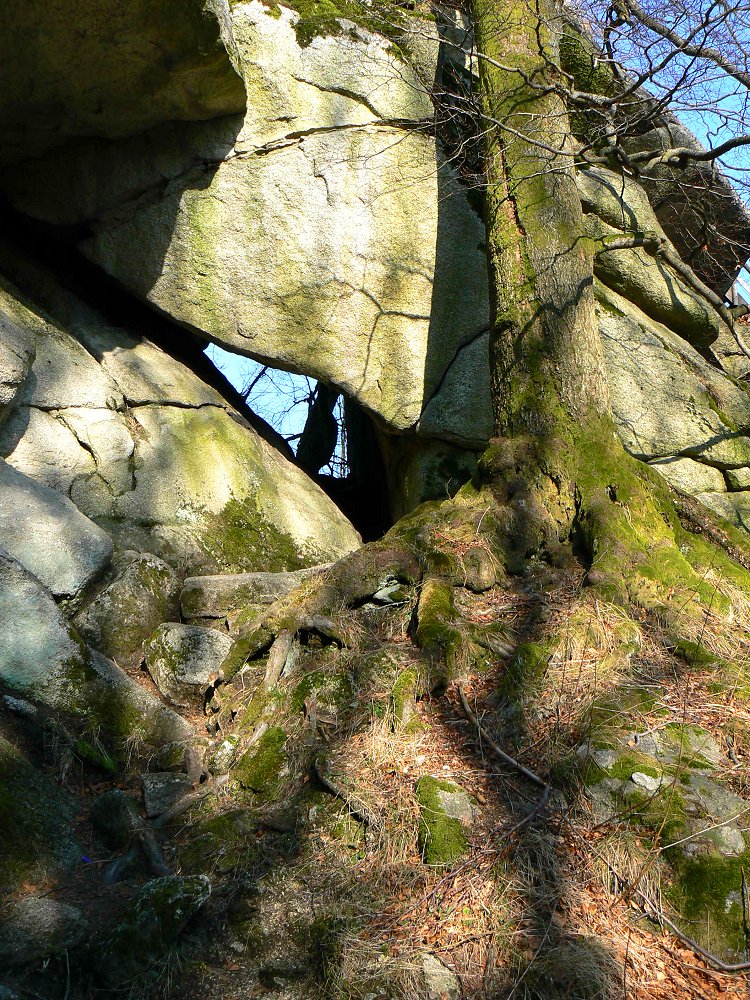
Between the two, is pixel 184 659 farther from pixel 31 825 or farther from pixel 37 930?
pixel 37 930

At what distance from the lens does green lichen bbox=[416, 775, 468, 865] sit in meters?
3.12

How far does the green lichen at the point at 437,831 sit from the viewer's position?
10.2 feet

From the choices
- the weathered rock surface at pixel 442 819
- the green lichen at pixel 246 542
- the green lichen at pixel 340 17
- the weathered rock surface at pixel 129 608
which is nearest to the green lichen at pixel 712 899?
the weathered rock surface at pixel 442 819

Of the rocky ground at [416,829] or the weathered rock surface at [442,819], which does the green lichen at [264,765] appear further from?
the weathered rock surface at [442,819]

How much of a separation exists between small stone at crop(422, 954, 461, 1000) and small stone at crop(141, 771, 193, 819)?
4.38 feet

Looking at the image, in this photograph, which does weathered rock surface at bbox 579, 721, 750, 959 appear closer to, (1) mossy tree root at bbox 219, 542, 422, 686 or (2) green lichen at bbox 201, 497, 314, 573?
(1) mossy tree root at bbox 219, 542, 422, 686

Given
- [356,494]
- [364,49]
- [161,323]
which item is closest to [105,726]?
[161,323]

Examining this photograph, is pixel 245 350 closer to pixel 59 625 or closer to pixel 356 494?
pixel 356 494

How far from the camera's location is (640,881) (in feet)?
9.55

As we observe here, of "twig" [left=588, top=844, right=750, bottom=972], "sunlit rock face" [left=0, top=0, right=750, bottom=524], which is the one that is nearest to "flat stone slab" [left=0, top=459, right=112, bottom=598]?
"sunlit rock face" [left=0, top=0, right=750, bottom=524]

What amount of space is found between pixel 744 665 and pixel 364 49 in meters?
5.76

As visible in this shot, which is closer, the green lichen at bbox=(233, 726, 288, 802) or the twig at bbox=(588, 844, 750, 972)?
the twig at bbox=(588, 844, 750, 972)

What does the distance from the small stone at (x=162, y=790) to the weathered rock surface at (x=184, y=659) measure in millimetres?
674

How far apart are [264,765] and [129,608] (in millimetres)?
1397
